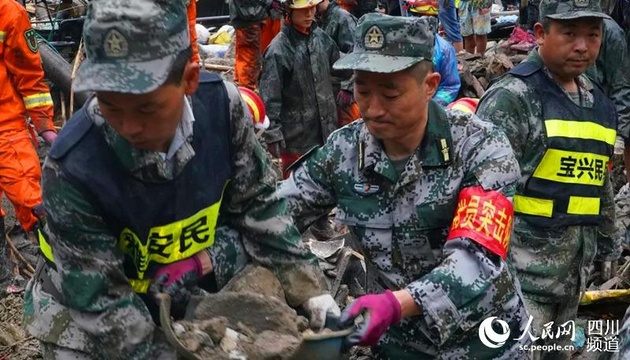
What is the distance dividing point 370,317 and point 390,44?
0.91m

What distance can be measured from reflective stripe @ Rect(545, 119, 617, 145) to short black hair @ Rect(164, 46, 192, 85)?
2.11 meters

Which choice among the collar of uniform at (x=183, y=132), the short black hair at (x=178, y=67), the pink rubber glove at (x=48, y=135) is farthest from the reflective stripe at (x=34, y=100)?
the short black hair at (x=178, y=67)

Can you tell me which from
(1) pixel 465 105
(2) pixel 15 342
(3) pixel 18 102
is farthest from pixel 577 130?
(3) pixel 18 102

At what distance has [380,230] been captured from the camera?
320 centimetres

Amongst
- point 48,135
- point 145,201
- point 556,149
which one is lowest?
point 48,135

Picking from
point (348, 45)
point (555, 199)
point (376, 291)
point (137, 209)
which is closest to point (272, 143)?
point (348, 45)

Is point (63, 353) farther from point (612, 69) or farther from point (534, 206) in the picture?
point (612, 69)

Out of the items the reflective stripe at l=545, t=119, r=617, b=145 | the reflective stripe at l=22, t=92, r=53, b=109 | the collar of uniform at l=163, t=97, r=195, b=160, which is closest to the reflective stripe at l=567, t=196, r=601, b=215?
the reflective stripe at l=545, t=119, r=617, b=145

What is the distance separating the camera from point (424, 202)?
123 inches

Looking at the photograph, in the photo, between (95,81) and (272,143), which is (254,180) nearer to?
(95,81)

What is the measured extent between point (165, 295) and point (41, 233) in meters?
0.62

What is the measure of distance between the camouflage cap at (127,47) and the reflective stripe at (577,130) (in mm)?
2215

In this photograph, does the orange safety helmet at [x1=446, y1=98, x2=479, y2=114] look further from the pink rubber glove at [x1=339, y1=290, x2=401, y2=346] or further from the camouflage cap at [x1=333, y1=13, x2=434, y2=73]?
the pink rubber glove at [x1=339, y1=290, x2=401, y2=346]

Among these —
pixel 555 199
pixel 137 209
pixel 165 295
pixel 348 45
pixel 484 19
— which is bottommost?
pixel 484 19
